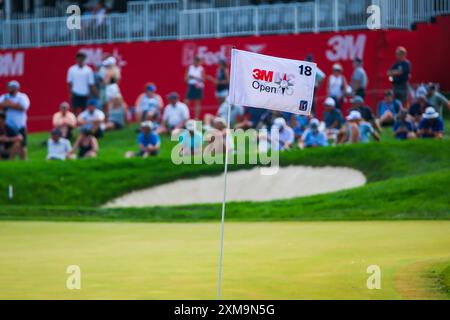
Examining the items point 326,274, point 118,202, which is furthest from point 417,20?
point 326,274

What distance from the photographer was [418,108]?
28188mm

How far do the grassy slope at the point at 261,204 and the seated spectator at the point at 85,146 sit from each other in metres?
0.37

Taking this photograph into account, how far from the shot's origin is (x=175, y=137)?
3064cm

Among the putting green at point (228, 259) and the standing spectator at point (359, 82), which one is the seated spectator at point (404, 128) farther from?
the putting green at point (228, 259)

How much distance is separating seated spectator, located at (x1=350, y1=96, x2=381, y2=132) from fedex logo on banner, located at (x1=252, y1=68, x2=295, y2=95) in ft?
49.1

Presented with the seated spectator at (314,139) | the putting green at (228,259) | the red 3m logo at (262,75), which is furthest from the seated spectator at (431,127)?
the red 3m logo at (262,75)

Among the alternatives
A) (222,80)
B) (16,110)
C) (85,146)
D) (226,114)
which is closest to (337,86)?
(226,114)

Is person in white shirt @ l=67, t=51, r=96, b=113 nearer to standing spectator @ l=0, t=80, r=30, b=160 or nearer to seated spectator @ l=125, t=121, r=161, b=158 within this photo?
→ standing spectator @ l=0, t=80, r=30, b=160

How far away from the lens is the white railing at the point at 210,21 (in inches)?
1318

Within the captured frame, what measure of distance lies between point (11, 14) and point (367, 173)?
702 inches

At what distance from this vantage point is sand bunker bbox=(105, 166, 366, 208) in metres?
26.8

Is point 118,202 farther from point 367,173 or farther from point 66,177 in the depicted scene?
point 367,173

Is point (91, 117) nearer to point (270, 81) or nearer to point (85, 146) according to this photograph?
point (85, 146)

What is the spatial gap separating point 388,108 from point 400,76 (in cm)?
86
